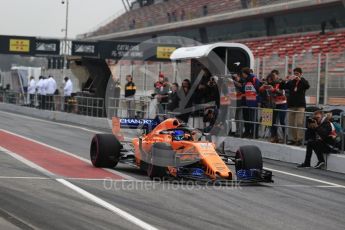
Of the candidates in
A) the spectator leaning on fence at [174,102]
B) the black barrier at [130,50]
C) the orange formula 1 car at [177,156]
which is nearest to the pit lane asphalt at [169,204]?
the orange formula 1 car at [177,156]

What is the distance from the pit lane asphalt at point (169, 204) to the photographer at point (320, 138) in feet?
8.07

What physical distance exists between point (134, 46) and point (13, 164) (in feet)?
112

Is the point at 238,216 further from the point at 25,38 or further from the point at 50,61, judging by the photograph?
the point at 50,61

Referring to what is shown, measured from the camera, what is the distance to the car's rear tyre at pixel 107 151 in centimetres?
1252

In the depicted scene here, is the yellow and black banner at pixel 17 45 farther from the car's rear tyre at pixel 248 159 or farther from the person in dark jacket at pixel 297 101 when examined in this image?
→ the car's rear tyre at pixel 248 159

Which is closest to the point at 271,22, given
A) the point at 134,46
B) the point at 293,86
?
the point at 134,46

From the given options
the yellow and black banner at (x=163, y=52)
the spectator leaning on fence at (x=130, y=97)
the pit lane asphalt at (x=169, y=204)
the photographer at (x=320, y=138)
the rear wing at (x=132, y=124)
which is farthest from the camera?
the yellow and black banner at (x=163, y=52)

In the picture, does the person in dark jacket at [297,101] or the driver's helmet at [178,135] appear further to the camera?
the person in dark jacket at [297,101]

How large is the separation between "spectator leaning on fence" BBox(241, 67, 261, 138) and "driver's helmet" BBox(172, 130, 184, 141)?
6.85m

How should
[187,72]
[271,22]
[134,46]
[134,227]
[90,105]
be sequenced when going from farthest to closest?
1. [134,46]
2. [271,22]
3. [90,105]
4. [187,72]
5. [134,227]

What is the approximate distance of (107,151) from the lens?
12.5m

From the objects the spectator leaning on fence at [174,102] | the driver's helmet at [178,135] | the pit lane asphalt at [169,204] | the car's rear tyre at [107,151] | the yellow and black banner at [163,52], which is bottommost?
the pit lane asphalt at [169,204]

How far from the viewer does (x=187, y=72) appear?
80.8 ft

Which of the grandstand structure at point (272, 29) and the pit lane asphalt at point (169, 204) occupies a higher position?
the grandstand structure at point (272, 29)
